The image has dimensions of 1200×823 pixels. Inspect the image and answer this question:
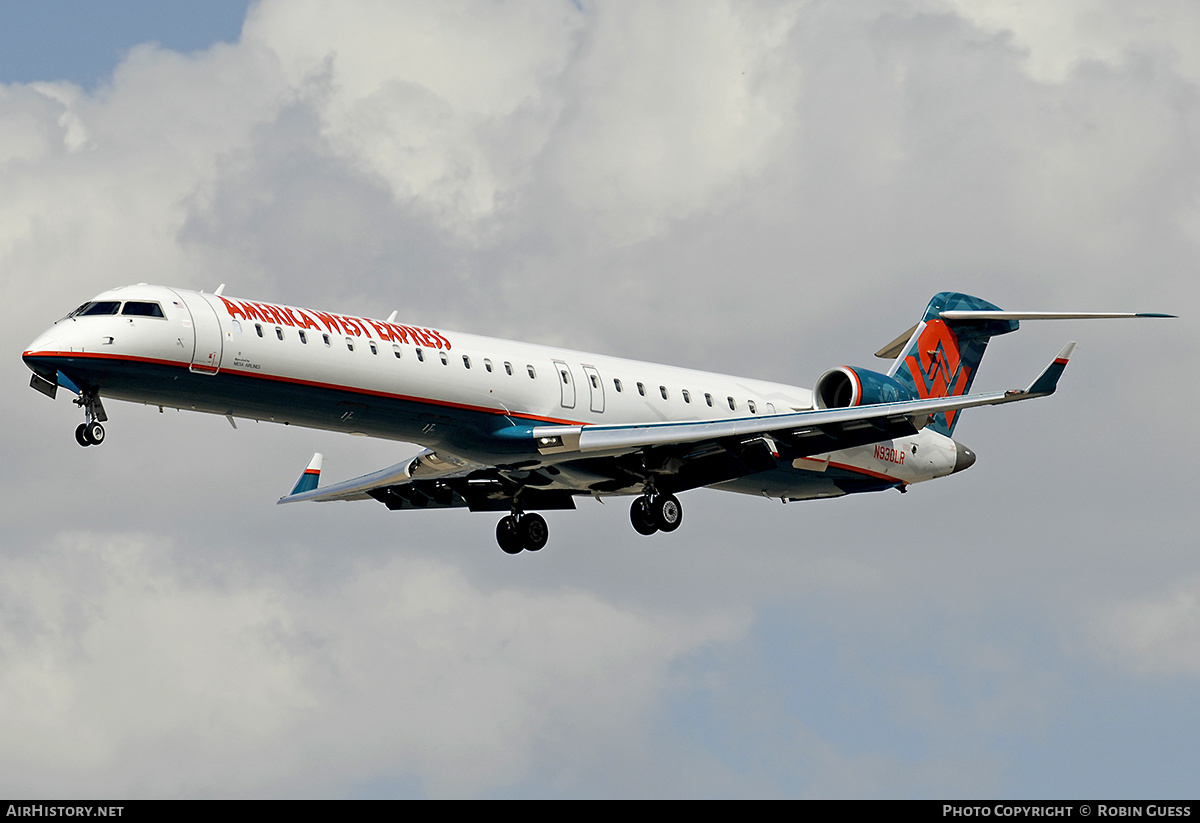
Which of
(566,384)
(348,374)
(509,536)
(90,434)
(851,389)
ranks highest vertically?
(851,389)

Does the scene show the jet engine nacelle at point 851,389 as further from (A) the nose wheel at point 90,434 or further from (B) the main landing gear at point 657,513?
(A) the nose wheel at point 90,434

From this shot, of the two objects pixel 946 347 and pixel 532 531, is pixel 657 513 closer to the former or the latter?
pixel 532 531

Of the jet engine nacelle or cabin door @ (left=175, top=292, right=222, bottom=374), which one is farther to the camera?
the jet engine nacelle

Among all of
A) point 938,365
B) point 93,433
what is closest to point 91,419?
point 93,433

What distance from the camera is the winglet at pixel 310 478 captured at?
41781mm

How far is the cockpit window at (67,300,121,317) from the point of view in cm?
2879

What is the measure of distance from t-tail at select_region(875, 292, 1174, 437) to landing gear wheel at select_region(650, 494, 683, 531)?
24.2 ft

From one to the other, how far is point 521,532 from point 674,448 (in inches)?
202

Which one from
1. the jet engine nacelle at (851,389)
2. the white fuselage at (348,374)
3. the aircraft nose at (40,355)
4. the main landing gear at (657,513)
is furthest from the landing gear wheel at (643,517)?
the aircraft nose at (40,355)

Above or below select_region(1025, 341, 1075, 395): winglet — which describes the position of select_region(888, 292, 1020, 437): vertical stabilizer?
above

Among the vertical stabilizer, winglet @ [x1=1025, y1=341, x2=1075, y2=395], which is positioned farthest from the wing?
the vertical stabilizer

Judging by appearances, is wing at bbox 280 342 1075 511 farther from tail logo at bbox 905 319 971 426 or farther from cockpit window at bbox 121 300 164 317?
cockpit window at bbox 121 300 164 317

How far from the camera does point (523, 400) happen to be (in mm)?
32625
